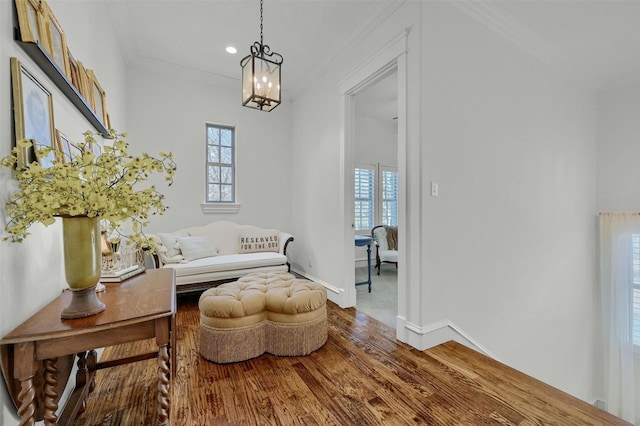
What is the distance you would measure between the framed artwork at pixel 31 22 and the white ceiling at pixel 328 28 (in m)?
1.88

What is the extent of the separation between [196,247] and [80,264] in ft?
8.47

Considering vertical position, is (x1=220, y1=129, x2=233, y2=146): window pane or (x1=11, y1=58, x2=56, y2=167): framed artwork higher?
(x1=220, y1=129, x2=233, y2=146): window pane

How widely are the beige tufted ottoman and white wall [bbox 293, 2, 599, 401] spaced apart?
0.83m

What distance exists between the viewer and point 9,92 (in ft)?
3.31

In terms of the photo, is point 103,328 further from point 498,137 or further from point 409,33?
point 498,137

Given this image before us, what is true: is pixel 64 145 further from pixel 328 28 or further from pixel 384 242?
pixel 384 242

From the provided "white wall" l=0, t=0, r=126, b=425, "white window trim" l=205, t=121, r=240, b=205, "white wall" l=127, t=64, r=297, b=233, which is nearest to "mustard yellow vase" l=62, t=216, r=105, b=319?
"white wall" l=0, t=0, r=126, b=425

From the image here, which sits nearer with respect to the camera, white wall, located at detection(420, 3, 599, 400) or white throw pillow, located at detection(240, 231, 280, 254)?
white wall, located at detection(420, 3, 599, 400)

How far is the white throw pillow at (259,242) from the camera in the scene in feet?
13.2

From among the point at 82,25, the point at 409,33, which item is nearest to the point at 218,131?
the point at 82,25

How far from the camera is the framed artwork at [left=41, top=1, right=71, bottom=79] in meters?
1.29

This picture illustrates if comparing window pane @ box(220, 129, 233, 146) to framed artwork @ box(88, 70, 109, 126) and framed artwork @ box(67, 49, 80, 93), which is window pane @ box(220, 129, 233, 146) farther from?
framed artwork @ box(67, 49, 80, 93)

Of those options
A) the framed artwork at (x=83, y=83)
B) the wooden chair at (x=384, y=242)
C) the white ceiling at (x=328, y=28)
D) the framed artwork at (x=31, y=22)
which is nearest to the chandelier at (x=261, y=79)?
the white ceiling at (x=328, y=28)

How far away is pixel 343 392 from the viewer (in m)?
1.70
